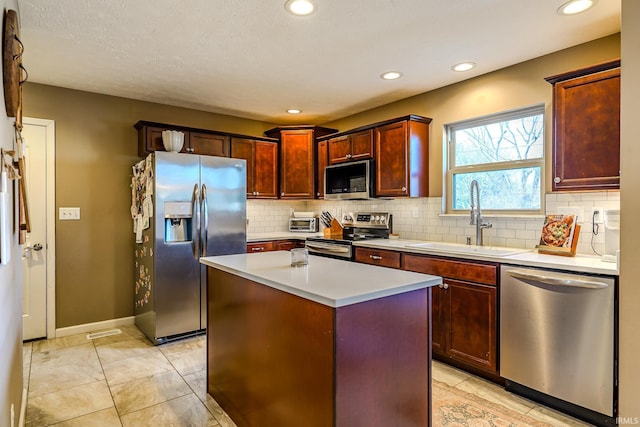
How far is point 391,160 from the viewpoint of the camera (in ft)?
12.1

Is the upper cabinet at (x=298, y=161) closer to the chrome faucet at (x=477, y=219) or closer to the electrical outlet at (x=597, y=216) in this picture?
the chrome faucet at (x=477, y=219)

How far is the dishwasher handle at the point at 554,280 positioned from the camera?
6.64 ft

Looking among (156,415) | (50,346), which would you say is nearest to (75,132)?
(50,346)

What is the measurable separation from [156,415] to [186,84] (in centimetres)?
278

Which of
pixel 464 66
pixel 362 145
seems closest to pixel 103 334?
pixel 362 145

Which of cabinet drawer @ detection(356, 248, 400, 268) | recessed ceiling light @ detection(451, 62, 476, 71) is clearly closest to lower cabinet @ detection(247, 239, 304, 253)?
cabinet drawer @ detection(356, 248, 400, 268)

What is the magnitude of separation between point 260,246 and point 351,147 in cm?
155

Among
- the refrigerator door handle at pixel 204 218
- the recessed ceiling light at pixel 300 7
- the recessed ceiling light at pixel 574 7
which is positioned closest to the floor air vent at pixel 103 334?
the refrigerator door handle at pixel 204 218

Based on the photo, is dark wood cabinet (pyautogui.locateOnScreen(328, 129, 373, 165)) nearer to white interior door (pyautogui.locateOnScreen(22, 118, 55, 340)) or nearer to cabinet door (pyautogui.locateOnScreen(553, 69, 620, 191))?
cabinet door (pyautogui.locateOnScreen(553, 69, 620, 191))

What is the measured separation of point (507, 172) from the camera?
3143mm

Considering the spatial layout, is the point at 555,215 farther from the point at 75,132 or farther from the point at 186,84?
the point at 75,132

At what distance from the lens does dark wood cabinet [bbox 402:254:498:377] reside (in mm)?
2541

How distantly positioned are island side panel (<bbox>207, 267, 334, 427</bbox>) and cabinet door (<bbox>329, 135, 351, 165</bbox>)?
92.6 inches

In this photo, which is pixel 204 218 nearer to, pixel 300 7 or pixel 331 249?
pixel 331 249
